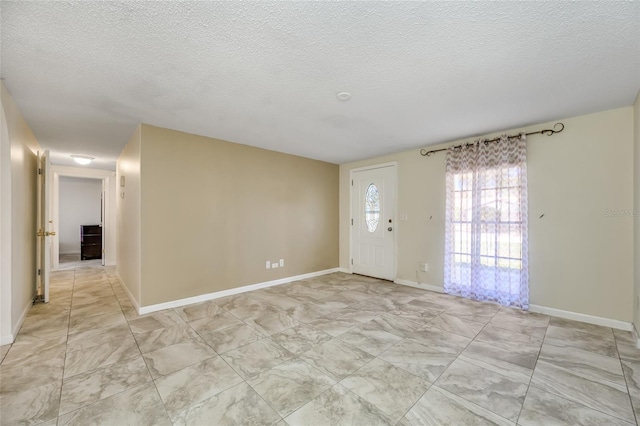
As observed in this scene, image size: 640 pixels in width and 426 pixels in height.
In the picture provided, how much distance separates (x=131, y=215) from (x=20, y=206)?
108 cm

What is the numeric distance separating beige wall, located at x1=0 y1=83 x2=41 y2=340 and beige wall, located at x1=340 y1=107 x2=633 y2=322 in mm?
5671

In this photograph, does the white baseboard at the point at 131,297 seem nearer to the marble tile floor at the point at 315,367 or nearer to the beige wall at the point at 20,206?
the marble tile floor at the point at 315,367

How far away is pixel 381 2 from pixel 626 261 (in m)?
3.66

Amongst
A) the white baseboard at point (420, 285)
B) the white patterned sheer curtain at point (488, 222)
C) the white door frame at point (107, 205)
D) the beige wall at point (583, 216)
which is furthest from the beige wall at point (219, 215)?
the beige wall at point (583, 216)

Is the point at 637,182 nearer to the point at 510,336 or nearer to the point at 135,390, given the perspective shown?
the point at 510,336

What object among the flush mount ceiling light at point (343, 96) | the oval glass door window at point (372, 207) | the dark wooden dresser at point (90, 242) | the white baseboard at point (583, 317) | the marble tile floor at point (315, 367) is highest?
the flush mount ceiling light at point (343, 96)

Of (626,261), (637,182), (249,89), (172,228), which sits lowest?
(626,261)

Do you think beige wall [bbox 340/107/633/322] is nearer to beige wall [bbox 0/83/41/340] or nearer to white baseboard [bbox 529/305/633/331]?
white baseboard [bbox 529/305/633/331]

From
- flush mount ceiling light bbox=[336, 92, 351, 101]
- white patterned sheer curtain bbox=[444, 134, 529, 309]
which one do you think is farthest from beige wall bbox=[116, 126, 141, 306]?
white patterned sheer curtain bbox=[444, 134, 529, 309]

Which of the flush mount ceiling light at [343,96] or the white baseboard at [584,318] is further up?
the flush mount ceiling light at [343,96]

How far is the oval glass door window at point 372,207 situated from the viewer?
523 centimetres

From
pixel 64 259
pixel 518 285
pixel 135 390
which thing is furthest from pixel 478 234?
pixel 64 259

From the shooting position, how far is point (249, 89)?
8.09ft

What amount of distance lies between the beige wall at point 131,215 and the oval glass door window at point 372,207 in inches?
150
